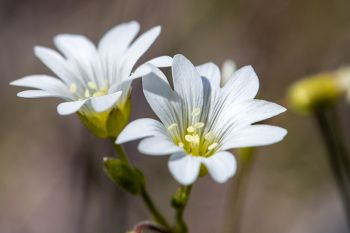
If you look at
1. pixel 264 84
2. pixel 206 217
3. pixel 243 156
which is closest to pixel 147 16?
pixel 264 84

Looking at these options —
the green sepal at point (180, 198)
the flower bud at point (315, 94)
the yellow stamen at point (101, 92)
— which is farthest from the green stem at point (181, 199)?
the flower bud at point (315, 94)

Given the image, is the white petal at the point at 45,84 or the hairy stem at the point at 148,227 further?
the white petal at the point at 45,84

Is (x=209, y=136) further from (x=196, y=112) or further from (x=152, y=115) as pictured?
(x=152, y=115)

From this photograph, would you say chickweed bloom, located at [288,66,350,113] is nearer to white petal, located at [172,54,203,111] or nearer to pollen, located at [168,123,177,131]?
white petal, located at [172,54,203,111]

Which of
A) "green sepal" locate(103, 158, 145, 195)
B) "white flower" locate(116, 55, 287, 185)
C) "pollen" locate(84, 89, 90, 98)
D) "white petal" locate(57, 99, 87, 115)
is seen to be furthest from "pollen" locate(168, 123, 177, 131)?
"pollen" locate(84, 89, 90, 98)

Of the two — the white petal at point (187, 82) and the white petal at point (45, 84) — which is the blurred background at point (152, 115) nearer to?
the white petal at point (45, 84)

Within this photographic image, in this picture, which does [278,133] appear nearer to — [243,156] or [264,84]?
[243,156]

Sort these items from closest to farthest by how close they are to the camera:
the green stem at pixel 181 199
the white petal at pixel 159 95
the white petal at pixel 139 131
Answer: the white petal at pixel 139 131, the white petal at pixel 159 95, the green stem at pixel 181 199
